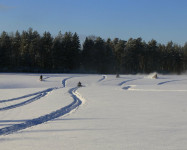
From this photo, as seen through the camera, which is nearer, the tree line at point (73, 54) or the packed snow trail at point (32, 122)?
the packed snow trail at point (32, 122)

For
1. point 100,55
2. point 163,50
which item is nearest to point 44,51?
point 100,55

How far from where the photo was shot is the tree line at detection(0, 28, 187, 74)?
224ft

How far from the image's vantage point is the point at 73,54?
74.1 metres

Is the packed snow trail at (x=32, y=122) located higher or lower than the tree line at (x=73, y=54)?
lower

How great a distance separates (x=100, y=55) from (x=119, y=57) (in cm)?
1762

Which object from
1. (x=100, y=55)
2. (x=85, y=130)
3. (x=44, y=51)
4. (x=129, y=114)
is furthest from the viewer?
(x=100, y=55)

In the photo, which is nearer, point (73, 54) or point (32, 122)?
point (32, 122)

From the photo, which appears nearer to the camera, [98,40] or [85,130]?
[85,130]

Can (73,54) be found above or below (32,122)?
above

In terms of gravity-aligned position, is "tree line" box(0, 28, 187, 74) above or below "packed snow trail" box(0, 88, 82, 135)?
above

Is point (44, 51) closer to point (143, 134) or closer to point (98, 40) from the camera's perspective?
point (98, 40)

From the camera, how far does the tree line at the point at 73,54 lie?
2692 inches

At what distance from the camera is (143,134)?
7508 millimetres

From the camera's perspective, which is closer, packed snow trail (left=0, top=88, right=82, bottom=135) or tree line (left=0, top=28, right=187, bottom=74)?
packed snow trail (left=0, top=88, right=82, bottom=135)
